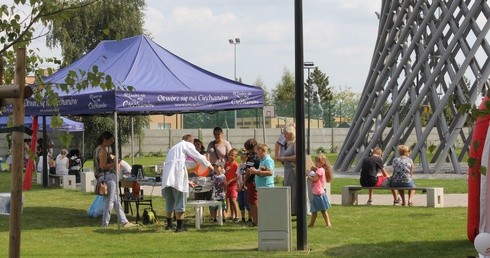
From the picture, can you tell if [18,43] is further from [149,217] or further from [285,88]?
[285,88]

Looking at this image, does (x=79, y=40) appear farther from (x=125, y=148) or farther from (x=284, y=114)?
(x=284, y=114)

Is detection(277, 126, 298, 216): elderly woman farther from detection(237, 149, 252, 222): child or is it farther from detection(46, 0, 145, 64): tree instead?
detection(46, 0, 145, 64): tree

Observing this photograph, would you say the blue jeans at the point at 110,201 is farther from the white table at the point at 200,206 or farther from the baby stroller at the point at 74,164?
the baby stroller at the point at 74,164

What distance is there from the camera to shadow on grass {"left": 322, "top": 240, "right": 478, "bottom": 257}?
14555 millimetres

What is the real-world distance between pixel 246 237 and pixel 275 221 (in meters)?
2.06

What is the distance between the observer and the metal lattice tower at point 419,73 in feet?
111

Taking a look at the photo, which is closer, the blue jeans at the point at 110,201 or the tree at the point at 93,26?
the blue jeans at the point at 110,201

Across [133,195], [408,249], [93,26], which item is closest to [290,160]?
[133,195]

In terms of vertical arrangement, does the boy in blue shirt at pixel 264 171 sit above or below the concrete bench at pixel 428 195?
above

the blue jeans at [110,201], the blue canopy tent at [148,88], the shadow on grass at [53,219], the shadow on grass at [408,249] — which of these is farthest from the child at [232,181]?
the shadow on grass at [408,249]

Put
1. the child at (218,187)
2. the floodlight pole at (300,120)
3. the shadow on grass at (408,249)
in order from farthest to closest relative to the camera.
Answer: the child at (218,187)
the floodlight pole at (300,120)
the shadow on grass at (408,249)

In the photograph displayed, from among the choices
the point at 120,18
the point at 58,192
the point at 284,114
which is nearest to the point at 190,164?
the point at 58,192

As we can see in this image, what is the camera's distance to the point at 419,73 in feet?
121

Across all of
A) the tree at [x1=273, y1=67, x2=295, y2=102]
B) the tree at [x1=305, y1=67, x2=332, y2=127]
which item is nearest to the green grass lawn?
the tree at [x1=305, y1=67, x2=332, y2=127]
